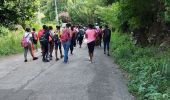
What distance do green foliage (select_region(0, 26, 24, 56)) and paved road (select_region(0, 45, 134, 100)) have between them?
10.0 meters

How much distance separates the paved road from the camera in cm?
1191

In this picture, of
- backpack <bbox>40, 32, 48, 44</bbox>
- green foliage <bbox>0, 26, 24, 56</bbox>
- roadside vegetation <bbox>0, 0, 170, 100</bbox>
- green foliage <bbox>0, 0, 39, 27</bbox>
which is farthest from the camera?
green foliage <bbox>0, 26, 24, 56</bbox>

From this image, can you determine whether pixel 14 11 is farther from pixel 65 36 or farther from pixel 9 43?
pixel 9 43

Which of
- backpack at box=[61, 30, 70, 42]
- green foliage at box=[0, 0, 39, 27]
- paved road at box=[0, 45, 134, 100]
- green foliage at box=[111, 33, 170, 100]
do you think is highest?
green foliage at box=[0, 0, 39, 27]

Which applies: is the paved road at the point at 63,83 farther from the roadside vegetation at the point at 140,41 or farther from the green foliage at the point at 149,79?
the roadside vegetation at the point at 140,41

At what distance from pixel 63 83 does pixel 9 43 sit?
1834 centimetres

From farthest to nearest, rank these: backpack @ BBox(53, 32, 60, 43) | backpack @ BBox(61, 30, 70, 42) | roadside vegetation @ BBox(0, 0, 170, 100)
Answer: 1. backpack @ BBox(53, 32, 60, 43)
2. backpack @ BBox(61, 30, 70, 42)
3. roadside vegetation @ BBox(0, 0, 170, 100)

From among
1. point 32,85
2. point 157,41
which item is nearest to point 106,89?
point 32,85

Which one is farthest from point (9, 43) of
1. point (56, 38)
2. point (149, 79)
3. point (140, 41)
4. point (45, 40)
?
point (149, 79)

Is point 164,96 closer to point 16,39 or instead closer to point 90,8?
point 16,39

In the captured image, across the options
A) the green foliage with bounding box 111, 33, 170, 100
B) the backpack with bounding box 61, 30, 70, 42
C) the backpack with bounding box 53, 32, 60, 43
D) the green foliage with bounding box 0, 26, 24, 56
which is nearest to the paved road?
the green foliage with bounding box 111, 33, 170, 100

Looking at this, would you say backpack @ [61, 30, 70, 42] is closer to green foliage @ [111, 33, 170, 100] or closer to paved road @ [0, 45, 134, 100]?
paved road @ [0, 45, 134, 100]

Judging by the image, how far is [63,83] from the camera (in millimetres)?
14078

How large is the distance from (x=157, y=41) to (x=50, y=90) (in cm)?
1059
